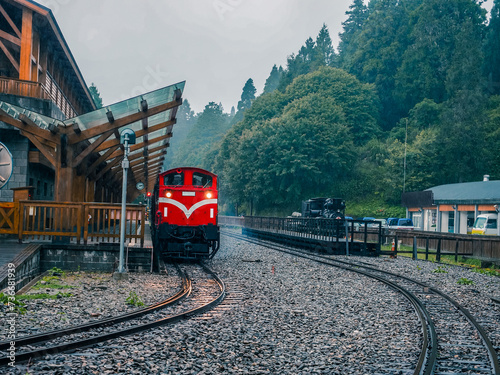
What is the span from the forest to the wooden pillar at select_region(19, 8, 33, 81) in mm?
41417

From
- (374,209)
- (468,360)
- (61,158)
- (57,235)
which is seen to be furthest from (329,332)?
(374,209)

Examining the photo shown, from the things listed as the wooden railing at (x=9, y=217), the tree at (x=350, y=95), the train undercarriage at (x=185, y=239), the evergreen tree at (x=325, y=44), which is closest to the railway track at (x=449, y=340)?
the train undercarriage at (x=185, y=239)

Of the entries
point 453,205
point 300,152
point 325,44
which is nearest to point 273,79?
point 325,44

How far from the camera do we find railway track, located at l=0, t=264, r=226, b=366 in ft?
20.3

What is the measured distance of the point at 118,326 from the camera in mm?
7801

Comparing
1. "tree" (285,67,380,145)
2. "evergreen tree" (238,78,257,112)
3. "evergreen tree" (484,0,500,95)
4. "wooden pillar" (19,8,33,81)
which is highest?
"evergreen tree" (238,78,257,112)

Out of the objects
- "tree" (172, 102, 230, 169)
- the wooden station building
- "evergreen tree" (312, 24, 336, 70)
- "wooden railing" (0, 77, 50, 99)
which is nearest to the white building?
the wooden station building

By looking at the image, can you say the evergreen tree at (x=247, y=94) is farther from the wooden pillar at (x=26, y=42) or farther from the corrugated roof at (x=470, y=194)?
the wooden pillar at (x=26, y=42)

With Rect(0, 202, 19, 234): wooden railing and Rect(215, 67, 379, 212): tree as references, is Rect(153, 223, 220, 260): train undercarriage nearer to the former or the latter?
Rect(0, 202, 19, 234): wooden railing

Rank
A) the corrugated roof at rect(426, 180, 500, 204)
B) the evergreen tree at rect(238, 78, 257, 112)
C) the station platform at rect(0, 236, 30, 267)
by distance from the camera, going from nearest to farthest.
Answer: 1. the station platform at rect(0, 236, 30, 267)
2. the corrugated roof at rect(426, 180, 500, 204)
3. the evergreen tree at rect(238, 78, 257, 112)

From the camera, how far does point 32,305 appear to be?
356 inches

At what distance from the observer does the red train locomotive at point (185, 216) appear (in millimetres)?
17516

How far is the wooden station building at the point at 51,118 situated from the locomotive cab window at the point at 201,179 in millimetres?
2025

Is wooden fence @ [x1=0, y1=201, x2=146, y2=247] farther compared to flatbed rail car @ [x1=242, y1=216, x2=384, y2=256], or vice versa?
flatbed rail car @ [x1=242, y1=216, x2=384, y2=256]
